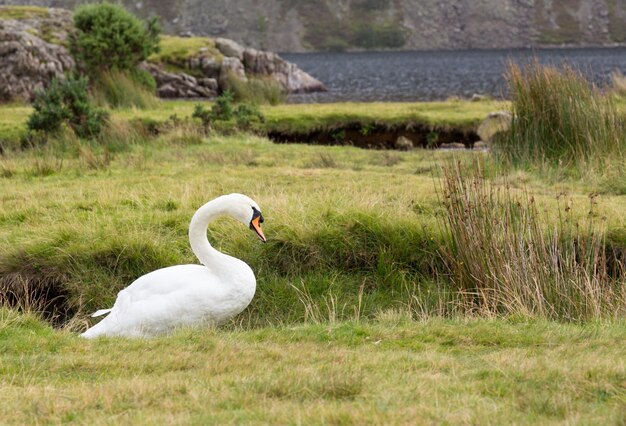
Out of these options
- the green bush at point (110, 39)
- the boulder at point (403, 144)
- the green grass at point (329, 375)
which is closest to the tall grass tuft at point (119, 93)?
the green bush at point (110, 39)

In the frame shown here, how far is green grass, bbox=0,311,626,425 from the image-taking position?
4957 millimetres

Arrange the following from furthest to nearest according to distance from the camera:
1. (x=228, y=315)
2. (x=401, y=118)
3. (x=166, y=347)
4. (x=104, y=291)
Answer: (x=401, y=118) < (x=104, y=291) < (x=228, y=315) < (x=166, y=347)

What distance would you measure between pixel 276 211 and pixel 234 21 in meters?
192

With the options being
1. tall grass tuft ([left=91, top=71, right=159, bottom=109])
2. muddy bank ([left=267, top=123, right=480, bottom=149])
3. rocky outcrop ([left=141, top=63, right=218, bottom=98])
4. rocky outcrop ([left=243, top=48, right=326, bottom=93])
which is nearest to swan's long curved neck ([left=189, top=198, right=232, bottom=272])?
muddy bank ([left=267, top=123, right=480, bottom=149])

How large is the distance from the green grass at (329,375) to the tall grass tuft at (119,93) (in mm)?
19122

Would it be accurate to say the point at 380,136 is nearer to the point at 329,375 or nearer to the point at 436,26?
the point at 329,375

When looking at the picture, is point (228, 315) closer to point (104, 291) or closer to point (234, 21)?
point (104, 291)

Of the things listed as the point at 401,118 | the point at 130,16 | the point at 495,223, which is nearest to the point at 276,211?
the point at 495,223

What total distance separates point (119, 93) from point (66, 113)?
737 cm

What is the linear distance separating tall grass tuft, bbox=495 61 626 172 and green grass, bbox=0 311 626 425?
7.53 metres

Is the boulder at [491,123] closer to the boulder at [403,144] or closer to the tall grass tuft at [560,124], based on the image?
the boulder at [403,144]

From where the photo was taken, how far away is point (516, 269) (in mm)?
8617

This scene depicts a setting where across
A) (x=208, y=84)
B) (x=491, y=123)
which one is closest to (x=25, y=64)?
(x=208, y=84)

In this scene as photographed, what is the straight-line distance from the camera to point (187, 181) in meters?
13.7
